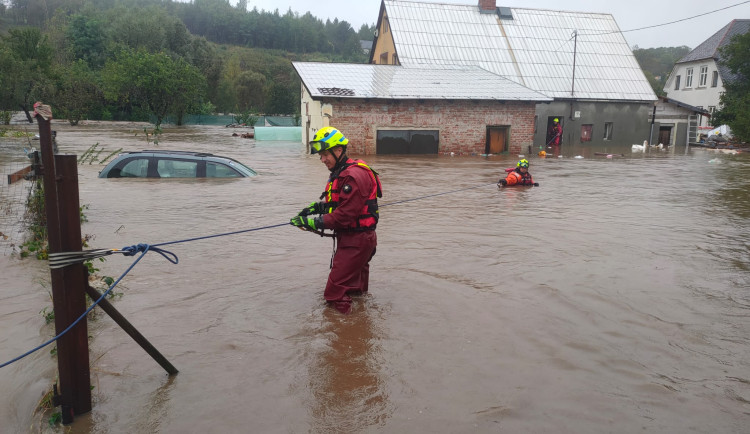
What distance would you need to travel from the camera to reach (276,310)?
5738 millimetres

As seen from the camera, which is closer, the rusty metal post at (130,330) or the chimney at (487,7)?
the rusty metal post at (130,330)

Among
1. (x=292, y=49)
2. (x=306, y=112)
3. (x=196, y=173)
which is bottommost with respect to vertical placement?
(x=196, y=173)

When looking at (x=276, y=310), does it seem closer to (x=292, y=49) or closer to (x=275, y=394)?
(x=275, y=394)

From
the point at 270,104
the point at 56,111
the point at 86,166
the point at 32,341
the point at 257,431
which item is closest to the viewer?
the point at 257,431

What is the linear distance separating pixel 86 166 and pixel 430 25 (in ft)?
76.6

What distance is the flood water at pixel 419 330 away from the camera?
12.8 ft

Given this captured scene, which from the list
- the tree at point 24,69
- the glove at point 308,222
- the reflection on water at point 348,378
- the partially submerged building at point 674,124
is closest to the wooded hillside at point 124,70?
the tree at point 24,69

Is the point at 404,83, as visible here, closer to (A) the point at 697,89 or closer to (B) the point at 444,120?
(B) the point at 444,120

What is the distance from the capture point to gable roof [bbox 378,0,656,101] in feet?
107

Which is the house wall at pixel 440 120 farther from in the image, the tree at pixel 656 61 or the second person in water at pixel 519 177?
the tree at pixel 656 61

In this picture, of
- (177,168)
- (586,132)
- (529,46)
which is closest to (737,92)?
(586,132)

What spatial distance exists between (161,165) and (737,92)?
39187 millimetres

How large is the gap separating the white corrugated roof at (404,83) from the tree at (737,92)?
46.9 ft

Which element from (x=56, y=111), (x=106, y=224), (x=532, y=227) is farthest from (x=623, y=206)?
(x=56, y=111)
